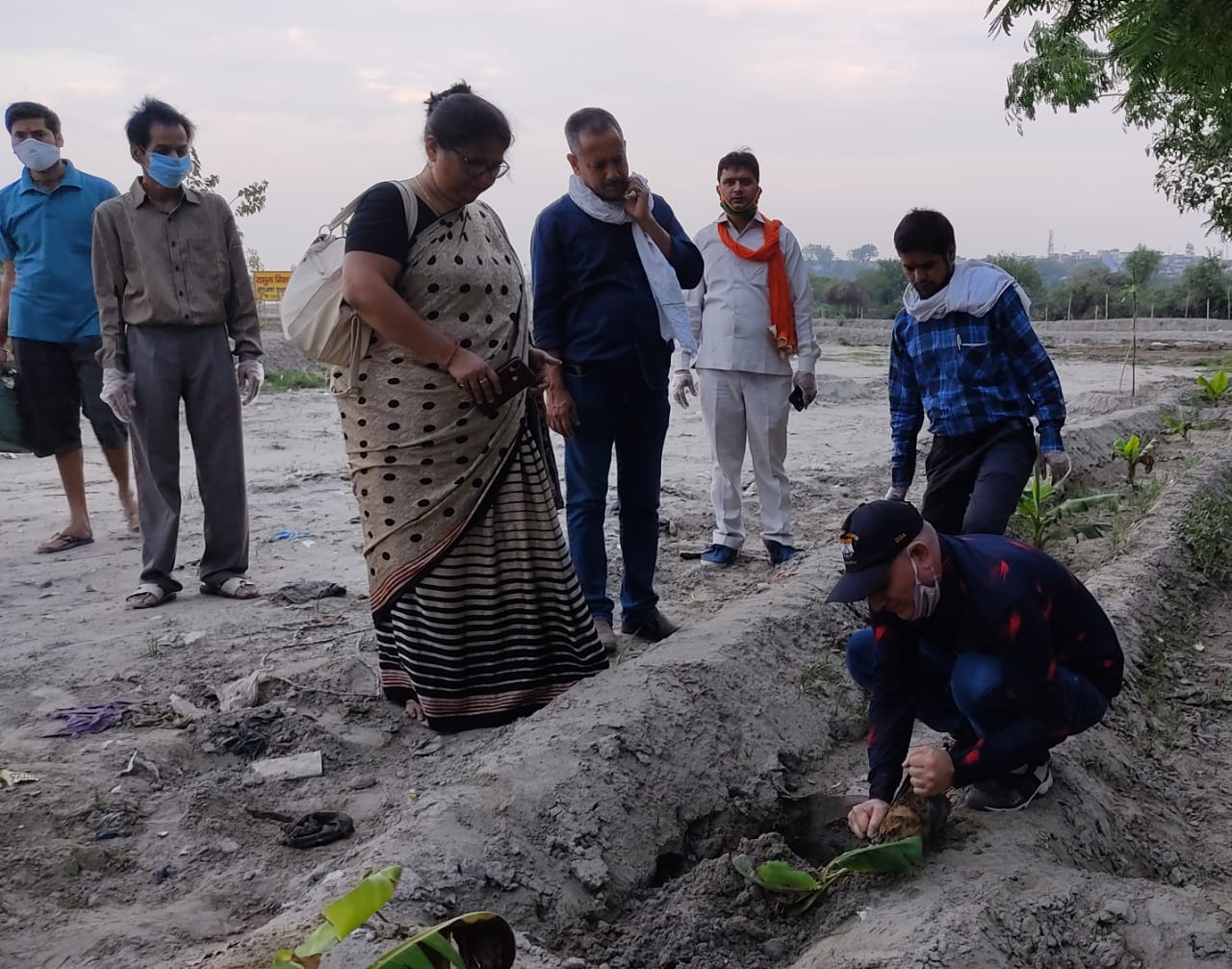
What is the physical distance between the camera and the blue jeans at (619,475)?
4141 mm

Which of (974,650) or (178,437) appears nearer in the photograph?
(974,650)

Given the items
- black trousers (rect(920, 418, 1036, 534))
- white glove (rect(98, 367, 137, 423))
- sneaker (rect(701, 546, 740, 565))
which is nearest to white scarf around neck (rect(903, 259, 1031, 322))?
black trousers (rect(920, 418, 1036, 534))

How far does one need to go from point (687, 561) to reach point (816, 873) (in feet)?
10.7

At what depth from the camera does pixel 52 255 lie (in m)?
5.84

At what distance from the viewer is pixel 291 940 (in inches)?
89.9

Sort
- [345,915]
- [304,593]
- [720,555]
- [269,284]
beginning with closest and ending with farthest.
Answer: [345,915], [304,593], [720,555], [269,284]

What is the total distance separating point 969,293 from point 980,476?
0.63 meters

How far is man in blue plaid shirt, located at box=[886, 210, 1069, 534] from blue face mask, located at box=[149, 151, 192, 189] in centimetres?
298

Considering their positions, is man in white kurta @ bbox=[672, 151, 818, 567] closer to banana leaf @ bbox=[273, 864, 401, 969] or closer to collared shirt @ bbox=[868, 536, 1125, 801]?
collared shirt @ bbox=[868, 536, 1125, 801]

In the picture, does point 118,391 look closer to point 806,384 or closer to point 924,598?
point 806,384

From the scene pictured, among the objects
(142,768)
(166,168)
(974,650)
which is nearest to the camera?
(974,650)

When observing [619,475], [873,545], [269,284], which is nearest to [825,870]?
[873,545]

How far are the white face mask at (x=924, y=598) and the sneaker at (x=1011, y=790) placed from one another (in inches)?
25.2

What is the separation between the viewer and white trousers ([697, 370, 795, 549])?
18.1ft
